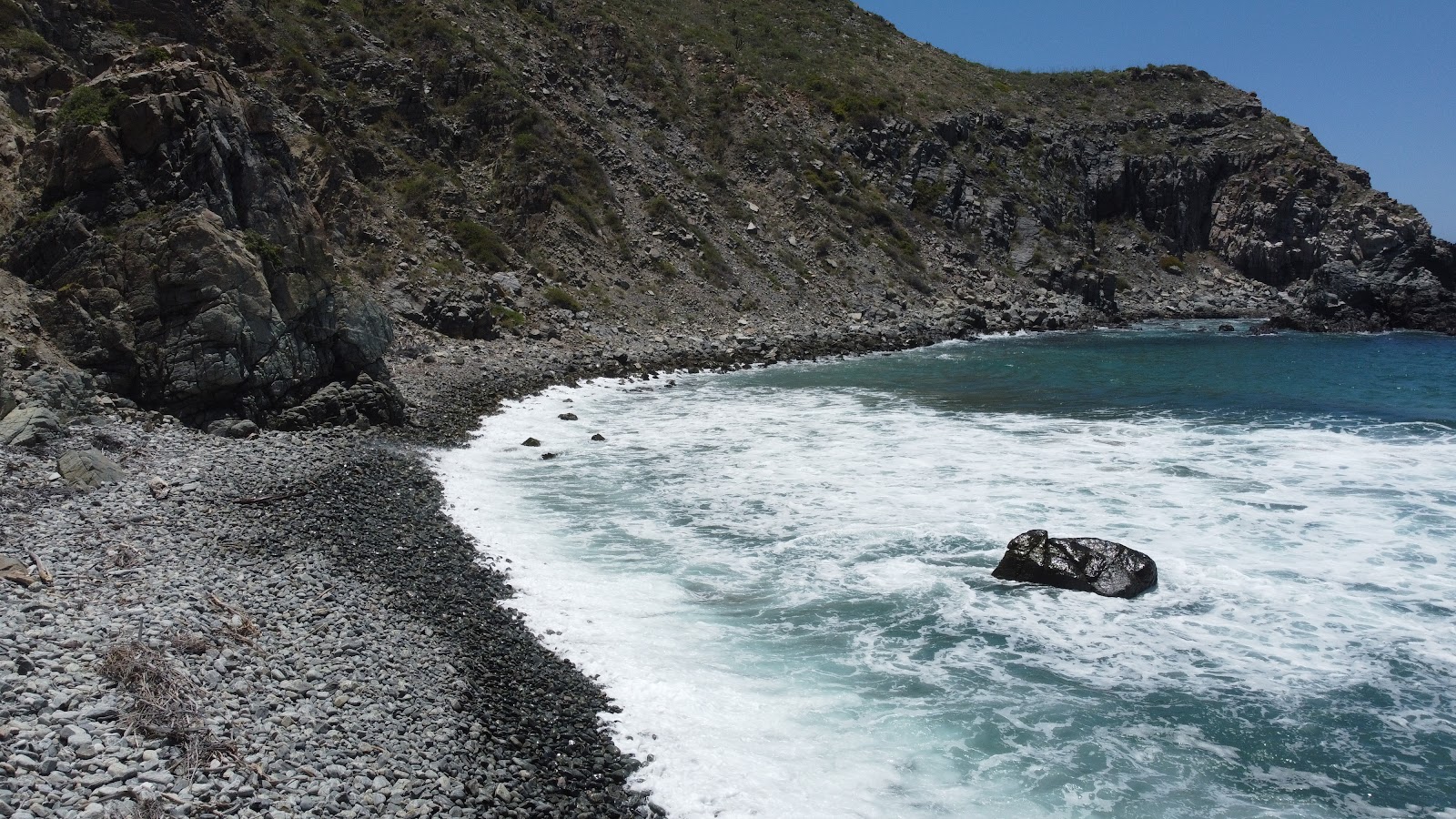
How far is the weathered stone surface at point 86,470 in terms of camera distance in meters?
13.2


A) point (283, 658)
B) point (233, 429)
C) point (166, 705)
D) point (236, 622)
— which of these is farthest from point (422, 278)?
point (166, 705)

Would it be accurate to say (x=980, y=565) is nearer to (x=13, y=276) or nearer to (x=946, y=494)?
(x=946, y=494)

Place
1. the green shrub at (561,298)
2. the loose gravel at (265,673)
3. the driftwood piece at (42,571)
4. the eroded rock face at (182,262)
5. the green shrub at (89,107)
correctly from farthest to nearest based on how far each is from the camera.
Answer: the green shrub at (561,298) → the green shrub at (89,107) → the eroded rock face at (182,262) → the driftwood piece at (42,571) → the loose gravel at (265,673)

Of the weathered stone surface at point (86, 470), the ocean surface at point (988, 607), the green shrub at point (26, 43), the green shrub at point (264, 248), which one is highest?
the green shrub at point (26, 43)

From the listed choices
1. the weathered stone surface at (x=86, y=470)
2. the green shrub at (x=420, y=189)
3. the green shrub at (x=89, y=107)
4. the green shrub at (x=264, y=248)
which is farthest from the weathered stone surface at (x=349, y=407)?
the green shrub at (x=420, y=189)

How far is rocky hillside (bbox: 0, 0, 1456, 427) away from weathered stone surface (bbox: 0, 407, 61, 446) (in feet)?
7.64

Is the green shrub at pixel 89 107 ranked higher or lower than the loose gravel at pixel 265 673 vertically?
higher

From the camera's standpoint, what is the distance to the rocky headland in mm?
8391

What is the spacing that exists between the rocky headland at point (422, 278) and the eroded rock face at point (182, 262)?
0.08 metres

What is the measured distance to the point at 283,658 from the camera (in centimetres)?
925

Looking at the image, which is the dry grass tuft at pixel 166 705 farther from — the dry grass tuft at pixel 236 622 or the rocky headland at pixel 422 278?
the dry grass tuft at pixel 236 622

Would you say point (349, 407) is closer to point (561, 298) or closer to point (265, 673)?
point (265, 673)

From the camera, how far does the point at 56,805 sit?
6.34 meters

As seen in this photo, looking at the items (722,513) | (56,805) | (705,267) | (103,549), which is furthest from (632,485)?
(705,267)
